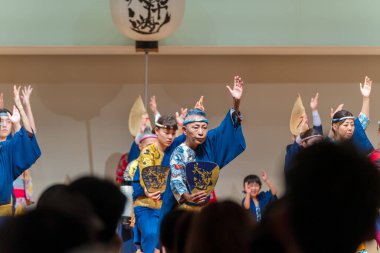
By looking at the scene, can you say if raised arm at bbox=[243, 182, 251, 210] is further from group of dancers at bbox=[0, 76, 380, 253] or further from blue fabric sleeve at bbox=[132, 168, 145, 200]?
blue fabric sleeve at bbox=[132, 168, 145, 200]

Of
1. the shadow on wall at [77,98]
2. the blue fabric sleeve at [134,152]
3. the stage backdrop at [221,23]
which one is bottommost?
the blue fabric sleeve at [134,152]

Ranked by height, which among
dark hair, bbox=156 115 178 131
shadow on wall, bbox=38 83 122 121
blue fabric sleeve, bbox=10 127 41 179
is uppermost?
shadow on wall, bbox=38 83 122 121

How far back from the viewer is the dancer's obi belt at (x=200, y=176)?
5660mm

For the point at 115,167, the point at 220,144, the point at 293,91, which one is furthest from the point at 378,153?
the point at 115,167

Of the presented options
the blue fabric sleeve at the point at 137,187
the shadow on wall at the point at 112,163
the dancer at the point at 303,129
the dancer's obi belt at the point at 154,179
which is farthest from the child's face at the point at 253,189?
the shadow on wall at the point at 112,163

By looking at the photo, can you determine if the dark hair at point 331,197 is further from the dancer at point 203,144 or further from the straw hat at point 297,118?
the straw hat at point 297,118

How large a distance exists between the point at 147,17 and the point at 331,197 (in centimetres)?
633

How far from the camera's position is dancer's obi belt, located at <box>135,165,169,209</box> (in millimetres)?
6652

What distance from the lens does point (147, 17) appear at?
762cm

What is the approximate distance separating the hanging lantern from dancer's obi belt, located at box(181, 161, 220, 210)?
7.99ft

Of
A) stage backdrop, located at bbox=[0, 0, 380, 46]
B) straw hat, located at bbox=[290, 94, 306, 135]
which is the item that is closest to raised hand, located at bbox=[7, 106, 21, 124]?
stage backdrop, located at bbox=[0, 0, 380, 46]

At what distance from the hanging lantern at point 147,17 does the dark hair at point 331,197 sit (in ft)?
20.3

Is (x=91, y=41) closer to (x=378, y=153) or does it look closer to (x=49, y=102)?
(x=49, y=102)

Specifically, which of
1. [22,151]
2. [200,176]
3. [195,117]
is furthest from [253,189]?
[22,151]
